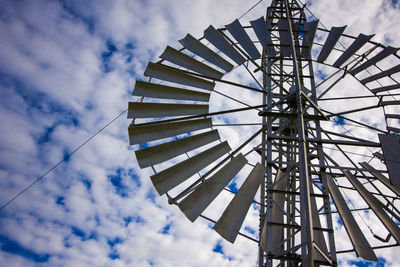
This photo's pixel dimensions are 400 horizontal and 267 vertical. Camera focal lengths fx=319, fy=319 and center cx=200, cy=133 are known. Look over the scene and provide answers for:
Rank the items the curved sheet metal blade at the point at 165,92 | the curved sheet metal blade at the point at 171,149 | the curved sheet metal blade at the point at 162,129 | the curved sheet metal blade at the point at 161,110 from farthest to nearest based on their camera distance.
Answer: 1. the curved sheet metal blade at the point at 165,92
2. the curved sheet metal blade at the point at 161,110
3. the curved sheet metal blade at the point at 162,129
4. the curved sheet metal blade at the point at 171,149

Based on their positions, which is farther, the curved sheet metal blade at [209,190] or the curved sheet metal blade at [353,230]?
the curved sheet metal blade at [209,190]

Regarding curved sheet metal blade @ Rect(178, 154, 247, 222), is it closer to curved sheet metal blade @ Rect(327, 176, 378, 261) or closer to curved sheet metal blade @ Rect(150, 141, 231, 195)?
curved sheet metal blade @ Rect(150, 141, 231, 195)

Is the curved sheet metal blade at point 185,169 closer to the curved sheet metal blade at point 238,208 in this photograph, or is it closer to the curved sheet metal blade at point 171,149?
the curved sheet metal blade at point 171,149

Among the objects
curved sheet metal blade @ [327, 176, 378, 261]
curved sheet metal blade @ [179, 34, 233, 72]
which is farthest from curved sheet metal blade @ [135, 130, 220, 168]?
curved sheet metal blade @ [327, 176, 378, 261]

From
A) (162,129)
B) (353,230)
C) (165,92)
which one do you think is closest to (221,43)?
(165,92)

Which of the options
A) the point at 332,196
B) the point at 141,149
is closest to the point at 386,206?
the point at 332,196

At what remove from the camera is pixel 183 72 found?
26.2ft

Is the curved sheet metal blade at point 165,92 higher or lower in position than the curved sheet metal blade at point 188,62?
lower

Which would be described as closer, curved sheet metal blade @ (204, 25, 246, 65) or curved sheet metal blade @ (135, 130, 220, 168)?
curved sheet metal blade @ (135, 130, 220, 168)

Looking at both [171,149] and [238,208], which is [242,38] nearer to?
[171,149]

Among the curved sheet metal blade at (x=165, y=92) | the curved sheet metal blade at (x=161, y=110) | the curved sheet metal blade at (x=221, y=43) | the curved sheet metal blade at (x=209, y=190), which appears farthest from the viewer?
the curved sheet metal blade at (x=221, y=43)

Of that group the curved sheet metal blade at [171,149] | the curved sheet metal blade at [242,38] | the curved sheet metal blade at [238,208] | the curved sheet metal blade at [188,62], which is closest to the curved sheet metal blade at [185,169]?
the curved sheet metal blade at [171,149]

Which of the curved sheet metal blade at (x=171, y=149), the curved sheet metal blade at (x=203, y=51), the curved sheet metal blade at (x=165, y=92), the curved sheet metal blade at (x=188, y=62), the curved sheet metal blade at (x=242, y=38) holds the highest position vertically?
the curved sheet metal blade at (x=242, y=38)

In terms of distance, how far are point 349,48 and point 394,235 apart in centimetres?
460
